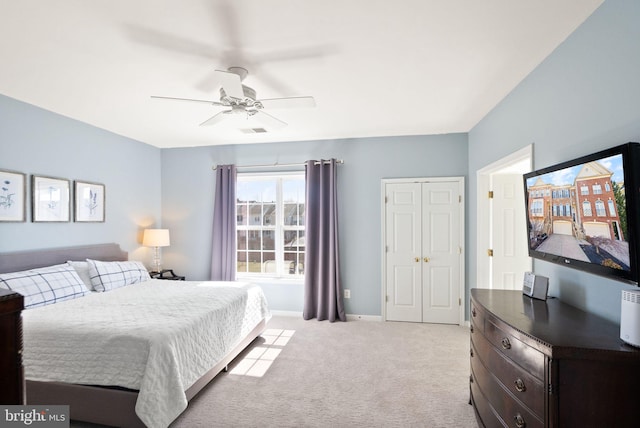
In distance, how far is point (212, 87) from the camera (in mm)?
2684

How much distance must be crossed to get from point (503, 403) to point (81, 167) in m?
4.65

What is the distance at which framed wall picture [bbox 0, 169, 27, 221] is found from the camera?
2846mm

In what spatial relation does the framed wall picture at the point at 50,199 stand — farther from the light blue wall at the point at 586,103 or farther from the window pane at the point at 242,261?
the light blue wall at the point at 586,103

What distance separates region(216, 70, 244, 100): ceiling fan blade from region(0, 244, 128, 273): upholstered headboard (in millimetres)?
2710

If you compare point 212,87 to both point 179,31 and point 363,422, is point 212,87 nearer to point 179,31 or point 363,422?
point 179,31

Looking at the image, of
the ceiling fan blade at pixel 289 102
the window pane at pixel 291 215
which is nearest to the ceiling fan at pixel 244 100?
the ceiling fan blade at pixel 289 102

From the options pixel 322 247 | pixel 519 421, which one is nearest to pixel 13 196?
pixel 322 247

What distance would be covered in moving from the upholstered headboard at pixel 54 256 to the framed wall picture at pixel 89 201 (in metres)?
0.36

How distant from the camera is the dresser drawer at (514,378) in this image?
1.32 meters

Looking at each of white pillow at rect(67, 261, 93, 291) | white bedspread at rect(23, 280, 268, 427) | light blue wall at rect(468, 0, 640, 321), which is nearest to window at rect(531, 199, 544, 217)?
light blue wall at rect(468, 0, 640, 321)

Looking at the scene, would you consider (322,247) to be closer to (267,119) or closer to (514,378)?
(267,119)

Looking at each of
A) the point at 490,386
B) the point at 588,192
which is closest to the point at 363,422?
the point at 490,386

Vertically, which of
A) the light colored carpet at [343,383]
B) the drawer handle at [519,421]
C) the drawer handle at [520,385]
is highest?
the drawer handle at [520,385]

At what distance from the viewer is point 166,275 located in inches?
187
